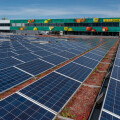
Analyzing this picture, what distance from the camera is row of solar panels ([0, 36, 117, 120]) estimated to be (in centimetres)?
729

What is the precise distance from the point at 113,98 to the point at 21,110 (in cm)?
571

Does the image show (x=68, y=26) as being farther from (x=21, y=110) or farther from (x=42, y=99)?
(x=21, y=110)

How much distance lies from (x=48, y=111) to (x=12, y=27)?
4681 inches

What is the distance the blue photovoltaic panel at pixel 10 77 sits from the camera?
10.7m

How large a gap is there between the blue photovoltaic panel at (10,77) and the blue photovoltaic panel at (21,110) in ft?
7.97

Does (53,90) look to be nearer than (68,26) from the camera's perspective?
Yes

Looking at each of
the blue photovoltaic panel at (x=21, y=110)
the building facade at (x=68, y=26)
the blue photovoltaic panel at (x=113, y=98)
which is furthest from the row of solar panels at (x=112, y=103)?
the building facade at (x=68, y=26)

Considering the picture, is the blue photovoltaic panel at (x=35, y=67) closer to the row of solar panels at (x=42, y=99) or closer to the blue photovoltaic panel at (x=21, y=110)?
the row of solar panels at (x=42, y=99)

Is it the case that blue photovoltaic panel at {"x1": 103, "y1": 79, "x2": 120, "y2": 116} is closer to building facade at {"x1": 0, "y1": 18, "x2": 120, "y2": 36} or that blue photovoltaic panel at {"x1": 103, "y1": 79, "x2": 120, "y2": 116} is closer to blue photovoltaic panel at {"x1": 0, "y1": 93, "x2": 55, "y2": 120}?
Result: blue photovoltaic panel at {"x1": 0, "y1": 93, "x2": 55, "y2": 120}

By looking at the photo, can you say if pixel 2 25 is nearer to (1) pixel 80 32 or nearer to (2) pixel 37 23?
(2) pixel 37 23

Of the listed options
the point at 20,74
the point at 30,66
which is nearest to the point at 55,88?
the point at 20,74

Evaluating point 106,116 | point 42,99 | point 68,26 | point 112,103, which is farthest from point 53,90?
point 68,26

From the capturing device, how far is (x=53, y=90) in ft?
33.7

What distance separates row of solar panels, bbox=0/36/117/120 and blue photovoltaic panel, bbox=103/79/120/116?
2.58 meters
